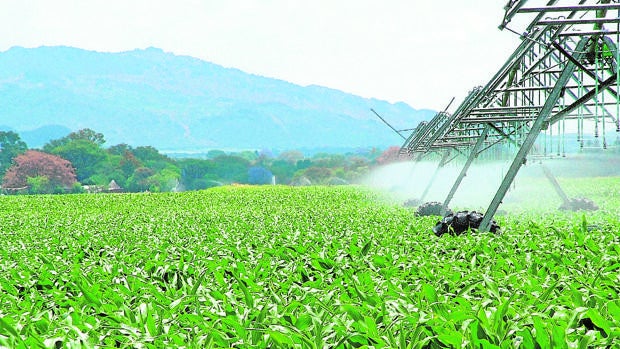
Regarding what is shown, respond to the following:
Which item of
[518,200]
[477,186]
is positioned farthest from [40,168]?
[518,200]

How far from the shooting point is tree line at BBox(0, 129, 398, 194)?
71.6m

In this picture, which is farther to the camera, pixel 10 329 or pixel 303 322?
pixel 303 322

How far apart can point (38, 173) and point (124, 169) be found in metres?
9.82

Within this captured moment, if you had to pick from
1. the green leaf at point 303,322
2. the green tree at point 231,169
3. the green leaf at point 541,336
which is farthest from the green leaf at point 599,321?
the green tree at point 231,169

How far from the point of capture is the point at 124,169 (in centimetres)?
7856

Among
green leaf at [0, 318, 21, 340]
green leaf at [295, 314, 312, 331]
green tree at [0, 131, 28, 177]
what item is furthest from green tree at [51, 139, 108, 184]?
green leaf at [295, 314, 312, 331]

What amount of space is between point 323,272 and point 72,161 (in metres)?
80.0

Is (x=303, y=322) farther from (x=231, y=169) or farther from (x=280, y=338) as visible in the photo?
(x=231, y=169)

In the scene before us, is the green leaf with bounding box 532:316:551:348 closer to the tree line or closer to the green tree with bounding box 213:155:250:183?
the tree line

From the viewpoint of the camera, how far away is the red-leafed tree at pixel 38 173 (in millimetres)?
71562

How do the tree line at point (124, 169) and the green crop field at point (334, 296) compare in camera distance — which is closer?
the green crop field at point (334, 296)

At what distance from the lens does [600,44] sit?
8.69m

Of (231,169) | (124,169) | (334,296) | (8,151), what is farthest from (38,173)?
(334,296)

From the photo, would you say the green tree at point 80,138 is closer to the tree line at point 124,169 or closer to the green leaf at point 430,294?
the tree line at point 124,169
